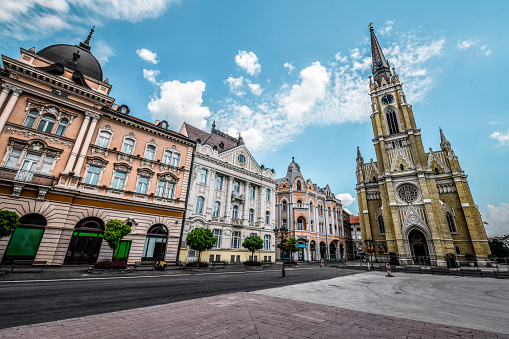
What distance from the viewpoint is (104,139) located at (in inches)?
830

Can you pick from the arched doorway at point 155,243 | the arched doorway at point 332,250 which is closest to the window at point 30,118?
the arched doorway at point 155,243

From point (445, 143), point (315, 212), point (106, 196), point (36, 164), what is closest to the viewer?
point (36, 164)

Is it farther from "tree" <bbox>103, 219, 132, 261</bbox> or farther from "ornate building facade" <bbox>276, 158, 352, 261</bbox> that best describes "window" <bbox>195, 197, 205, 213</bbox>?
"ornate building facade" <bbox>276, 158, 352, 261</bbox>

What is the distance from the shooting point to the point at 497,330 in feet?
17.4

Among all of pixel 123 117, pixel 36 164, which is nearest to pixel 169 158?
pixel 123 117

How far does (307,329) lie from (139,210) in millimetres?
20927

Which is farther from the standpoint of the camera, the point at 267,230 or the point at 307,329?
the point at 267,230

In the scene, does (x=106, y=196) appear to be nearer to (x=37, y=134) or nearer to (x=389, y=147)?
(x=37, y=134)

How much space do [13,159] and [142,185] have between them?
948cm

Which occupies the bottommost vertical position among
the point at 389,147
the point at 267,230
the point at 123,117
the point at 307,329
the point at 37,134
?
the point at 307,329

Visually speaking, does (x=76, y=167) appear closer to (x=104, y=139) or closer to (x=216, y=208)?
(x=104, y=139)

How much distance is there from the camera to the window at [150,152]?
23.4m

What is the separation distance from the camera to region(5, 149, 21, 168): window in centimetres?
1628

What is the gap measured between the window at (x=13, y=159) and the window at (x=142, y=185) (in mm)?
8899
